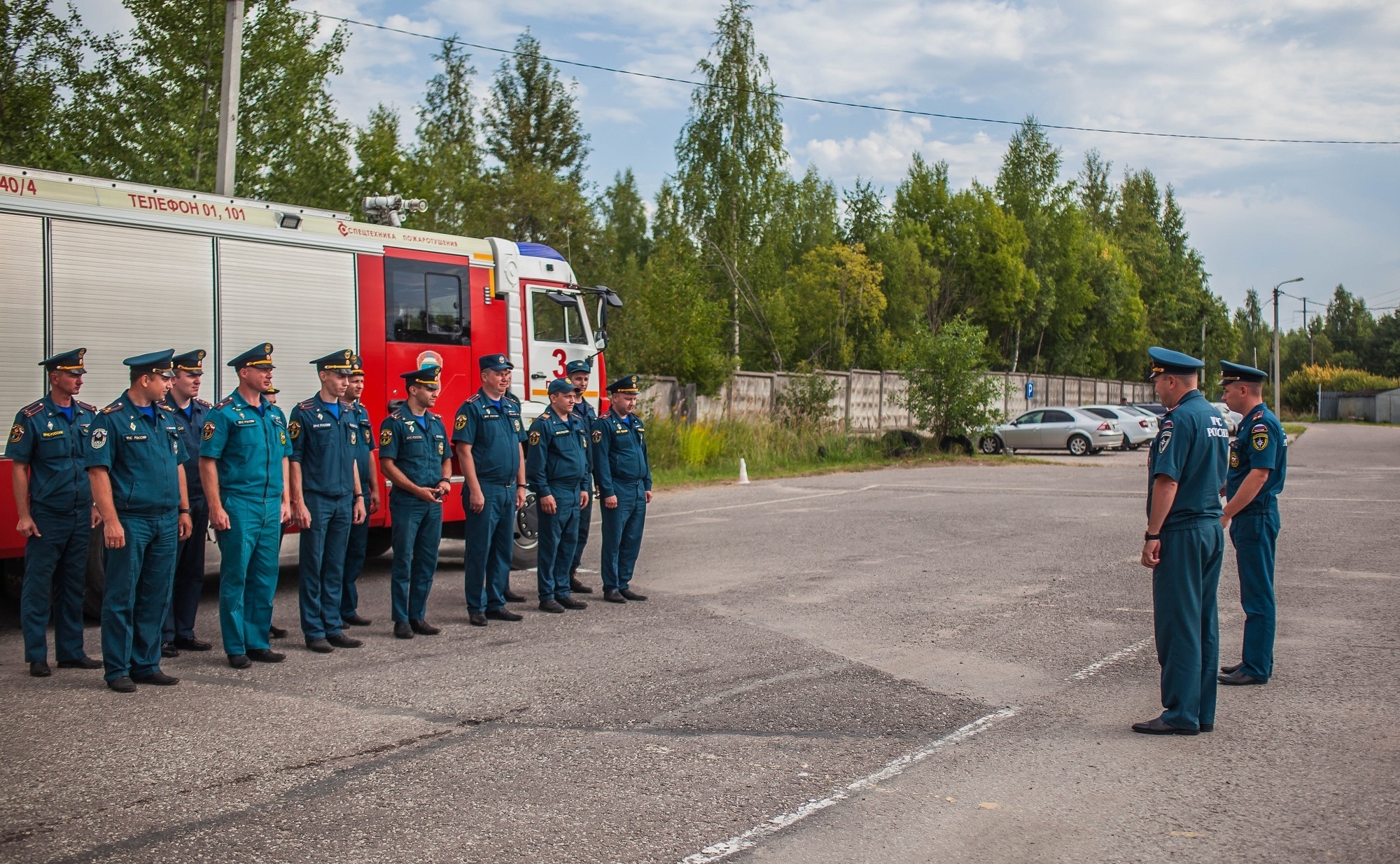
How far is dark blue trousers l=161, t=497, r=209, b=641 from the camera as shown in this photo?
7.52 m

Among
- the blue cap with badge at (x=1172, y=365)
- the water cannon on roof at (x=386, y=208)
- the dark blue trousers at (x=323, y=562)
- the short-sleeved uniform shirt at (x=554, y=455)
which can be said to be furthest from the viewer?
the water cannon on roof at (x=386, y=208)

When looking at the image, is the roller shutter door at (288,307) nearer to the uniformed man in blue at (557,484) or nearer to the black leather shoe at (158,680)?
the uniformed man in blue at (557,484)

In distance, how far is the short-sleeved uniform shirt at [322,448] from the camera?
7.57 meters

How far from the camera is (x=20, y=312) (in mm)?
8062

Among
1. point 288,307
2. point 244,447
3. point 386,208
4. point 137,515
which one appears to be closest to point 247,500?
point 244,447

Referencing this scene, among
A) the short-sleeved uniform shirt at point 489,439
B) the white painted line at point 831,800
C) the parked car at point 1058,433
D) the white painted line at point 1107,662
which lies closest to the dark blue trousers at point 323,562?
the short-sleeved uniform shirt at point 489,439

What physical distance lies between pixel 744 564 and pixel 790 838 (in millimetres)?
6870

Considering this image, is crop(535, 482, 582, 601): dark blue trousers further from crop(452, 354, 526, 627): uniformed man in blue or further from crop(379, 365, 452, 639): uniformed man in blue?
crop(379, 365, 452, 639): uniformed man in blue

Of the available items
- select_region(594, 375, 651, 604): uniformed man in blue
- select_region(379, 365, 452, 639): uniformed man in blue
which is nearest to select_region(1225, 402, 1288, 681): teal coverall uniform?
select_region(594, 375, 651, 604): uniformed man in blue

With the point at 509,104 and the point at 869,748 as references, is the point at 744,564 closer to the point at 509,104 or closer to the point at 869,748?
the point at 869,748

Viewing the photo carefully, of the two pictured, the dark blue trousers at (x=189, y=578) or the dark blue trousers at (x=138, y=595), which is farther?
the dark blue trousers at (x=189, y=578)

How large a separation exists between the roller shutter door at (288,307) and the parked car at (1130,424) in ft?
84.5

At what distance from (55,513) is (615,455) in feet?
13.7

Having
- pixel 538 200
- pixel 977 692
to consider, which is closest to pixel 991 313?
pixel 538 200
